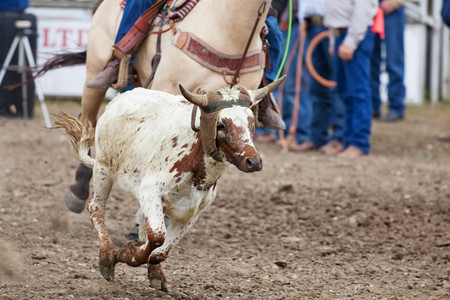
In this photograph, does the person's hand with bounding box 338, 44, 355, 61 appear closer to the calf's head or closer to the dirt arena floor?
the dirt arena floor

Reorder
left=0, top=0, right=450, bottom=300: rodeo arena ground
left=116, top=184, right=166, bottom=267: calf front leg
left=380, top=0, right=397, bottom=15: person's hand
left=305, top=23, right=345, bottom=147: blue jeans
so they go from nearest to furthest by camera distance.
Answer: left=116, top=184, right=166, bottom=267: calf front leg → left=0, top=0, right=450, bottom=300: rodeo arena ground → left=305, top=23, right=345, bottom=147: blue jeans → left=380, top=0, right=397, bottom=15: person's hand

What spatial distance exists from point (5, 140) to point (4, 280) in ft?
18.5

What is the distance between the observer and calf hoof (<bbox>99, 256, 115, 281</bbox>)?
4469 millimetres

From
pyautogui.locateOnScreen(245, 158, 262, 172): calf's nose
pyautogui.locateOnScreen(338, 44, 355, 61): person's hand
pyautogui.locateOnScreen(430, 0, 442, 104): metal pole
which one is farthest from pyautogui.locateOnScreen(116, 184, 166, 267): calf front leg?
pyautogui.locateOnScreen(430, 0, 442, 104): metal pole

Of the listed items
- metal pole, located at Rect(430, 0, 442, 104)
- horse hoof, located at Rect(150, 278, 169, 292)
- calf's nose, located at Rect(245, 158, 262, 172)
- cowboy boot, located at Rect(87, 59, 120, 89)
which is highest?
calf's nose, located at Rect(245, 158, 262, 172)

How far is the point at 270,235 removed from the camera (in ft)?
20.9

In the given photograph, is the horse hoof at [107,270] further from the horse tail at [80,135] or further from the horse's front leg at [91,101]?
the horse's front leg at [91,101]

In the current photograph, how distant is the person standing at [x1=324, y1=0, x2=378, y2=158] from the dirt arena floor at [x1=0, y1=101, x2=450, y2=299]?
40 centimetres

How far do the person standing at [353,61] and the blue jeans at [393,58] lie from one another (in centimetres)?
300

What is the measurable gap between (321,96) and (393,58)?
307 centimetres

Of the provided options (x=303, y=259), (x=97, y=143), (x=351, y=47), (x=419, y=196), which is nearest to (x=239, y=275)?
(x=303, y=259)

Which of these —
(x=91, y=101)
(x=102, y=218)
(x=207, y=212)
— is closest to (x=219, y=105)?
(x=102, y=218)

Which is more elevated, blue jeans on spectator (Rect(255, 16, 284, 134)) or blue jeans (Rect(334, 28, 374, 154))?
blue jeans on spectator (Rect(255, 16, 284, 134))

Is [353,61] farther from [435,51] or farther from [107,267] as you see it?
[435,51]
